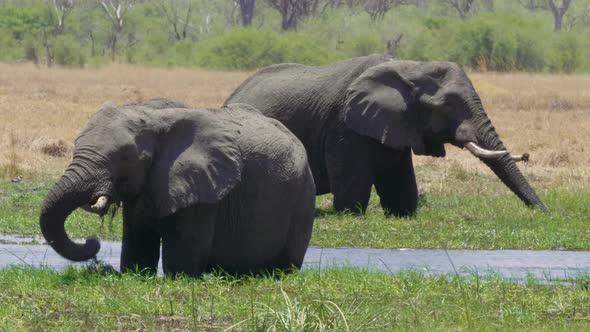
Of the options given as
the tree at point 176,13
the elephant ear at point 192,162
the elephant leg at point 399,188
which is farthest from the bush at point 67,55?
the elephant ear at point 192,162

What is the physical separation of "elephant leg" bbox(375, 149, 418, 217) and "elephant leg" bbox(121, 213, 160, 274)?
222 inches

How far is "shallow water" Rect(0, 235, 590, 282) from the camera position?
11.9m

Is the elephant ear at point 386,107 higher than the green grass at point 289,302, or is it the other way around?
the green grass at point 289,302

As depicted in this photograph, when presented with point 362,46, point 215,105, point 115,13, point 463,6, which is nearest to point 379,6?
point 463,6

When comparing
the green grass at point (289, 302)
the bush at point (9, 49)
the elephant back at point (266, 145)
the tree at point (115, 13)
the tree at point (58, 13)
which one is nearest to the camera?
the green grass at point (289, 302)

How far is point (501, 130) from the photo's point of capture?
25.8 metres

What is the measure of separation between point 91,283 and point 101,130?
105cm

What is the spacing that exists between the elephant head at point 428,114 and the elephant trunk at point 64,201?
644 centimetres

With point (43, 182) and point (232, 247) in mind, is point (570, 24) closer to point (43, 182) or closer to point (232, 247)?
point (43, 182)

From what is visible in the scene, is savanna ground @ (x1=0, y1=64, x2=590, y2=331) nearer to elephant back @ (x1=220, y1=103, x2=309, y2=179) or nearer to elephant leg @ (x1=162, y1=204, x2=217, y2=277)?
elephant leg @ (x1=162, y1=204, x2=217, y2=277)

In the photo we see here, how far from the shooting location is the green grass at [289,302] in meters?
8.06

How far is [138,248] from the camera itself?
391 inches

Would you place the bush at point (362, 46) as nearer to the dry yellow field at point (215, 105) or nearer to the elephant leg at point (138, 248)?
the dry yellow field at point (215, 105)

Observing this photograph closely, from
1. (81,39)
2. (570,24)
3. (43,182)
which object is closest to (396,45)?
(81,39)
